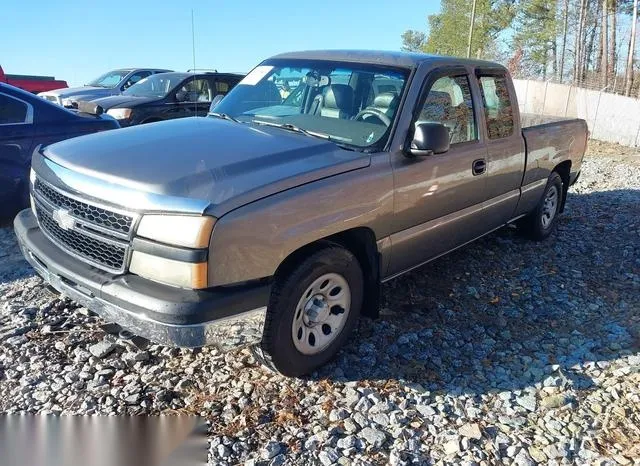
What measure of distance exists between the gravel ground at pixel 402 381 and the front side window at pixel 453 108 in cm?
134

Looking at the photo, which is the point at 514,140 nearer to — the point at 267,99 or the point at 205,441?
the point at 267,99

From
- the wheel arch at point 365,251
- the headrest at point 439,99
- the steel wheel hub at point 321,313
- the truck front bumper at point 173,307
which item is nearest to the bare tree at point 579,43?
the headrest at point 439,99

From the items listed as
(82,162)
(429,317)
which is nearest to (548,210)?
(429,317)

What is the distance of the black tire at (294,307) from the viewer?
9.30 feet

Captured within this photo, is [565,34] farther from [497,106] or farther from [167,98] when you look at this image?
[497,106]

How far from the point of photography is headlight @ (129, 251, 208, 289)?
2486 mm

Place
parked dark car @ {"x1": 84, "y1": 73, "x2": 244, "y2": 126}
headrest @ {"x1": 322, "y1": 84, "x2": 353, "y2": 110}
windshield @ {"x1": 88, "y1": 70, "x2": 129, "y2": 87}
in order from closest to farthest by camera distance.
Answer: headrest @ {"x1": 322, "y1": 84, "x2": 353, "y2": 110} < parked dark car @ {"x1": 84, "y1": 73, "x2": 244, "y2": 126} < windshield @ {"x1": 88, "y1": 70, "x2": 129, "y2": 87}

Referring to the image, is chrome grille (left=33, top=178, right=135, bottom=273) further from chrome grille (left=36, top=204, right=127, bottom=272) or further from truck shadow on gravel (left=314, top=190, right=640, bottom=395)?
truck shadow on gravel (left=314, top=190, right=640, bottom=395)

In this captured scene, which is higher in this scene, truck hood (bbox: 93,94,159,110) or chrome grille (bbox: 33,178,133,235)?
truck hood (bbox: 93,94,159,110)

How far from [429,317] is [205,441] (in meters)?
2.02

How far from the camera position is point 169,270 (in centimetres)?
254

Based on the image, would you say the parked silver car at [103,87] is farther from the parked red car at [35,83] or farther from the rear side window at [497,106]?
the rear side window at [497,106]

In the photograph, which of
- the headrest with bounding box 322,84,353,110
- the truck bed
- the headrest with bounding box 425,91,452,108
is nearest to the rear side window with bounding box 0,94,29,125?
the headrest with bounding box 322,84,353,110

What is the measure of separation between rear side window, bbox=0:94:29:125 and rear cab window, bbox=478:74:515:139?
457 cm
